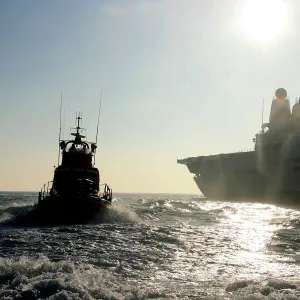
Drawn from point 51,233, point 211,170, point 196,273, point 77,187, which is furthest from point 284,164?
point 196,273

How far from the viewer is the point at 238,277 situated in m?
10.9

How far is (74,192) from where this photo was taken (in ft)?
82.7

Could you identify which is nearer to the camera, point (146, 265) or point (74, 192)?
point (146, 265)

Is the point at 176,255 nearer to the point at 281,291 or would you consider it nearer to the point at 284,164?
the point at 281,291

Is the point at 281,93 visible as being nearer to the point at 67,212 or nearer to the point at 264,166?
the point at 264,166

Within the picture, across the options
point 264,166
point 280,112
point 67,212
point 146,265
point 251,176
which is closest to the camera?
point 146,265

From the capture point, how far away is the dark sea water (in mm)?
8914

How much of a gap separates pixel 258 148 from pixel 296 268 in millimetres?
66273

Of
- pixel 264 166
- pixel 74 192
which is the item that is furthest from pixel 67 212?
pixel 264 166

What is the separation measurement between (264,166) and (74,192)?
54.7 meters

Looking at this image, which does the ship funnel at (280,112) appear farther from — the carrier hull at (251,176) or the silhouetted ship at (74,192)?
the silhouetted ship at (74,192)

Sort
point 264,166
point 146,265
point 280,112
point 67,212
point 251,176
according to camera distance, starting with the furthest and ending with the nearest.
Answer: point 280,112 → point 251,176 → point 264,166 → point 67,212 → point 146,265

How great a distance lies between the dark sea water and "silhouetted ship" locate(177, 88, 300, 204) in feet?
173

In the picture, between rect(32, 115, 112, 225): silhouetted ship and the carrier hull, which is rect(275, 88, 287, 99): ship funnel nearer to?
the carrier hull
